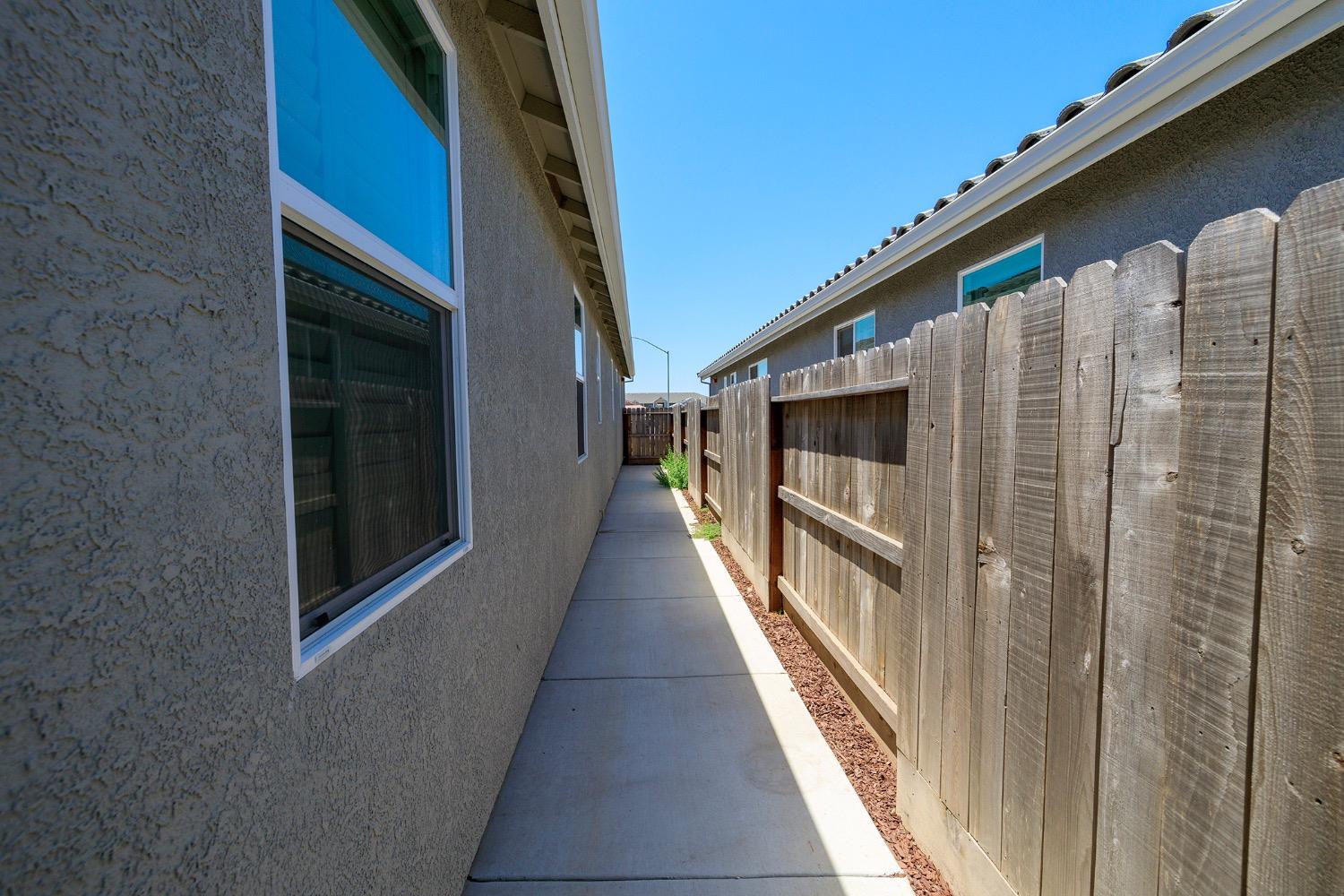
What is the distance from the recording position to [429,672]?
178cm

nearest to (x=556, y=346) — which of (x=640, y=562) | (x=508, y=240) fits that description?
(x=508, y=240)

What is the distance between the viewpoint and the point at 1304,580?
3.20 ft

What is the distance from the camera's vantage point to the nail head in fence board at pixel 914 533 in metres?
2.26

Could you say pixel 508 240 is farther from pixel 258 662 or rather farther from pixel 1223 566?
pixel 1223 566

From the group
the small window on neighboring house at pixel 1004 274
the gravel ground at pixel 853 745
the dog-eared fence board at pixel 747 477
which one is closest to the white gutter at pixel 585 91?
the dog-eared fence board at pixel 747 477

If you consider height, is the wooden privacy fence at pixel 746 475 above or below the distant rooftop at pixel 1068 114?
below

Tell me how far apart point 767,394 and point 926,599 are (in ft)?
8.99

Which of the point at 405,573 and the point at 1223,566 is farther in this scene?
the point at 405,573

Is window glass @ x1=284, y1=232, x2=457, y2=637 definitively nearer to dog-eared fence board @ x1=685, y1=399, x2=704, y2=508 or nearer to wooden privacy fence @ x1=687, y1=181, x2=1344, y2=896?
wooden privacy fence @ x1=687, y1=181, x2=1344, y2=896

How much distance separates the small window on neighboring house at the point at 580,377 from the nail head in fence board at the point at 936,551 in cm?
449

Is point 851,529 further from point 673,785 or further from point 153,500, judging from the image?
point 153,500

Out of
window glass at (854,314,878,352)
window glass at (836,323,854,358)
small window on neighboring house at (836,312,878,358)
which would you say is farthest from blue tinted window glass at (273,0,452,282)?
window glass at (836,323,854,358)

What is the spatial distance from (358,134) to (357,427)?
2.65ft

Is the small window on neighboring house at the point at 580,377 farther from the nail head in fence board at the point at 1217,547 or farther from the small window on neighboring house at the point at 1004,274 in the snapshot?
the nail head in fence board at the point at 1217,547
